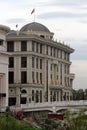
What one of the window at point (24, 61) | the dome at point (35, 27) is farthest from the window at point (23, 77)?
the dome at point (35, 27)

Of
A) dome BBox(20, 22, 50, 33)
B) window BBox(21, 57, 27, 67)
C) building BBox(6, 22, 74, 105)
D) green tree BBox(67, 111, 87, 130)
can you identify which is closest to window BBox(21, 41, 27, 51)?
building BBox(6, 22, 74, 105)

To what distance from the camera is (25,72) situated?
9956 centimetres

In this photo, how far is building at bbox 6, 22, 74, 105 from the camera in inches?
3871

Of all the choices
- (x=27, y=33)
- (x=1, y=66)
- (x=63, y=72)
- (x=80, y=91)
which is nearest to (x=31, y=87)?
(x=27, y=33)

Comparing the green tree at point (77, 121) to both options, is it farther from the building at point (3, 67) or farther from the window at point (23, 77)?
the window at point (23, 77)

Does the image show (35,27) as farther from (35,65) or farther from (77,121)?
(77,121)

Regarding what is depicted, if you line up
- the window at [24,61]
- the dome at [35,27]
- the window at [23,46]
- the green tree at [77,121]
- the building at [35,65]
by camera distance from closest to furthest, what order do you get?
the green tree at [77,121], the building at [35,65], the window at [23,46], the window at [24,61], the dome at [35,27]

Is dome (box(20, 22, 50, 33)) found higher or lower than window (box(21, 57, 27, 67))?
higher

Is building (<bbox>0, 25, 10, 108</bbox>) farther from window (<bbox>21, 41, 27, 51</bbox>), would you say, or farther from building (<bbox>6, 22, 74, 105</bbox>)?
window (<bbox>21, 41, 27, 51</bbox>)

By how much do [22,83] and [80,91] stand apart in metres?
53.7

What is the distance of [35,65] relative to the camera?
101 metres

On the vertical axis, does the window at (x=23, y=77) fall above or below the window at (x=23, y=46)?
below

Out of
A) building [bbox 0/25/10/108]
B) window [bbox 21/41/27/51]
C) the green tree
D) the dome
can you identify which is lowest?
the green tree

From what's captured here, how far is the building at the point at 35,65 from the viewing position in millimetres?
98312
